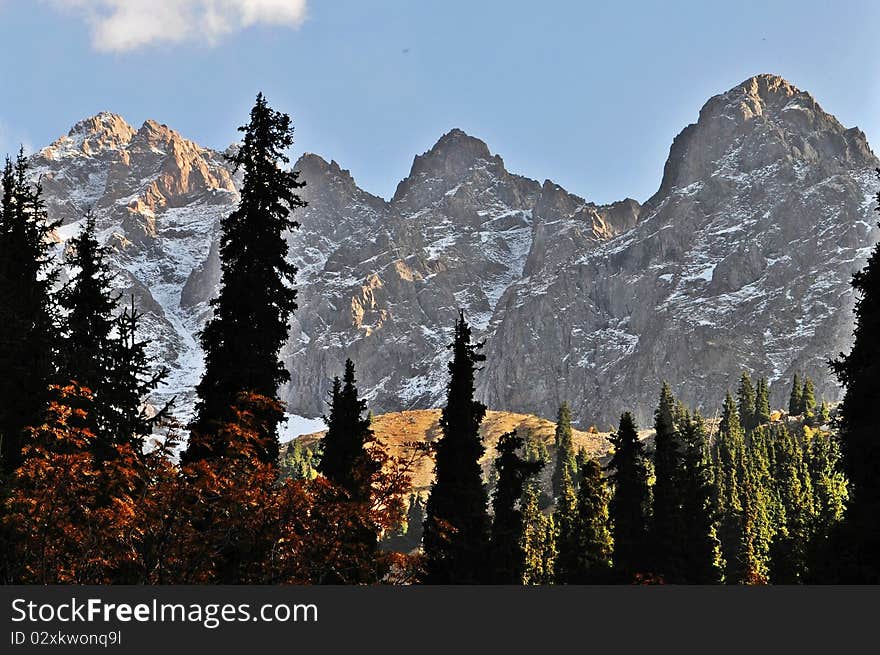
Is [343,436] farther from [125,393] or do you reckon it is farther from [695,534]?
[695,534]

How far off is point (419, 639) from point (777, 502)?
13318cm

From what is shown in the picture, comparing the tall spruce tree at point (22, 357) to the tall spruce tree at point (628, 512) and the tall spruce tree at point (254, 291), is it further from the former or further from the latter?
the tall spruce tree at point (628, 512)

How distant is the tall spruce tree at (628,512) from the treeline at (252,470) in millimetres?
119

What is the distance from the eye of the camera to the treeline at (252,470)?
1797 cm

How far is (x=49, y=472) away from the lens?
60.3 ft

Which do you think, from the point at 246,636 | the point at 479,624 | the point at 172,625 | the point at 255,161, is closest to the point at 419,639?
the point at 479,624

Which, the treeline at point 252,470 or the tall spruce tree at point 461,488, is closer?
the treeline at point 252,470

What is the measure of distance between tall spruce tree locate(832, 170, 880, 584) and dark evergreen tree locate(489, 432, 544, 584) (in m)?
19.7

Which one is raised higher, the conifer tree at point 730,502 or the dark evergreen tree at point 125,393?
the conifer tree at point 730,502

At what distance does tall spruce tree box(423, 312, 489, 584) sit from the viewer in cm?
4084

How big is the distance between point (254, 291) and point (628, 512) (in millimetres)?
30288

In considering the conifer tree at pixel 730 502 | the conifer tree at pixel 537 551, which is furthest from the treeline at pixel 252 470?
the conifer tree at pixel 537 551

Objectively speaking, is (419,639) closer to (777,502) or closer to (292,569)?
(292,569)

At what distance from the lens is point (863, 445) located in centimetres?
2544
